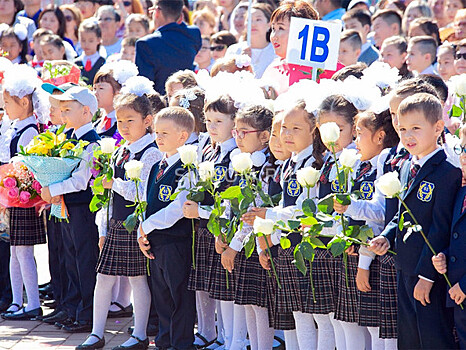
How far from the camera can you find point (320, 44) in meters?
5.92

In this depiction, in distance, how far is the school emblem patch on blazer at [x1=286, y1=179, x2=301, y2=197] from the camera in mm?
4691

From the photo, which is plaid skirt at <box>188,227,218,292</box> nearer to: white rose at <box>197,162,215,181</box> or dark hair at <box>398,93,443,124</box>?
white rose at <box>197,162,215,181</box>

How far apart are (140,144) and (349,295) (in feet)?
6.58

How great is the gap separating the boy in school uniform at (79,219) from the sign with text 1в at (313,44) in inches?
64.2

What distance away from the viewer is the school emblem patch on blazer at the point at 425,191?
13.0 ft

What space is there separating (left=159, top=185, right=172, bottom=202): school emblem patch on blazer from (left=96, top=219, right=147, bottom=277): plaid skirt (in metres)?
0.44

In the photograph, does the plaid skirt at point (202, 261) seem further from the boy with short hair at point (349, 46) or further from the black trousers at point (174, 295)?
the boy with short hair at point (349, 46)

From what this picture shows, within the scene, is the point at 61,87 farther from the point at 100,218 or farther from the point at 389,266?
the point at 389,266

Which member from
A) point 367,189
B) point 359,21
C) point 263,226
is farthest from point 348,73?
point 359,21

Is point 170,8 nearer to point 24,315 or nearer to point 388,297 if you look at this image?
point 24,315

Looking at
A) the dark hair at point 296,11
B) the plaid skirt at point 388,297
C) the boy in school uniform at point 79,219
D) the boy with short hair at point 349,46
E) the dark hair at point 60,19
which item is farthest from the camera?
the dark hair at point 60,19

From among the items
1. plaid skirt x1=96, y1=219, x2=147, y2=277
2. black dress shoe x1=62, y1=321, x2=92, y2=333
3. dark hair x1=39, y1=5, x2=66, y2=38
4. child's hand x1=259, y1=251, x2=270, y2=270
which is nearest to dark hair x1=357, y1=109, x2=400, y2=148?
child's hand x1=259, y1=251, x2=270, y2=270

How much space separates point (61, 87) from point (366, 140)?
2915 mm

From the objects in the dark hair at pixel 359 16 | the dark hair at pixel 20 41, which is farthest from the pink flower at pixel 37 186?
the dark hair at pixel 359 16
